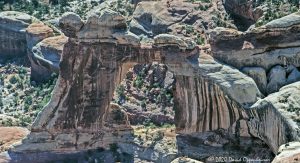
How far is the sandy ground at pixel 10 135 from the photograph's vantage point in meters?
92.3

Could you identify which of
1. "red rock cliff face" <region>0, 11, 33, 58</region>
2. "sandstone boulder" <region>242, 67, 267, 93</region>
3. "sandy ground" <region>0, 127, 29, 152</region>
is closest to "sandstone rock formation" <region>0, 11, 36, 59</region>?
"red rock cliff face" <region>0, 11, 33, 58</region>

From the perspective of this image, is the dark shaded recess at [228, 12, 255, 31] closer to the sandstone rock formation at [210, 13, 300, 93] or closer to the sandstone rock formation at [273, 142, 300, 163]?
the sandstone rock formation at [210, 13, 300, 93]

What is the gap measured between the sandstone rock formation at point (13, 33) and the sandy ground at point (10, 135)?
2576 cm

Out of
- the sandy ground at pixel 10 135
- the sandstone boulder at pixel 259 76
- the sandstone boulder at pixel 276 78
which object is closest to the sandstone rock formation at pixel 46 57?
the sandy ground at pixel 10 135

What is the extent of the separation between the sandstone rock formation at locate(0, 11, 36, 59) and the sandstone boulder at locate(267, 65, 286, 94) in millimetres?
40910

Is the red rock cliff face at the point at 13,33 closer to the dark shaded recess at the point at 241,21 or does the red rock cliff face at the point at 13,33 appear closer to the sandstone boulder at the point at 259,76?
the dark shaded recess at the point at 241,21

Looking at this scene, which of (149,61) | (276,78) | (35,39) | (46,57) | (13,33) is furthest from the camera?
(13,33)

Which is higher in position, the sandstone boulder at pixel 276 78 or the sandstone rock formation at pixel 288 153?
the sandstone boulder at pixel 276 78

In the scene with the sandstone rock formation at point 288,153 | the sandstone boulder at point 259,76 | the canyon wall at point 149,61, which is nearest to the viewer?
the sandstone rock formation at point 288,153

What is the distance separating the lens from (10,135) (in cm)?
9381

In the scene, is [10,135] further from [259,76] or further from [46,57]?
[259,76]

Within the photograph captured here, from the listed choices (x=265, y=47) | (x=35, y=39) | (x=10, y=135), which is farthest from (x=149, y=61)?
(x=35, y=39)

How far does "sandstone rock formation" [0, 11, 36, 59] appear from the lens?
120000 millimetres

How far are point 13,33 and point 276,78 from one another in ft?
143
